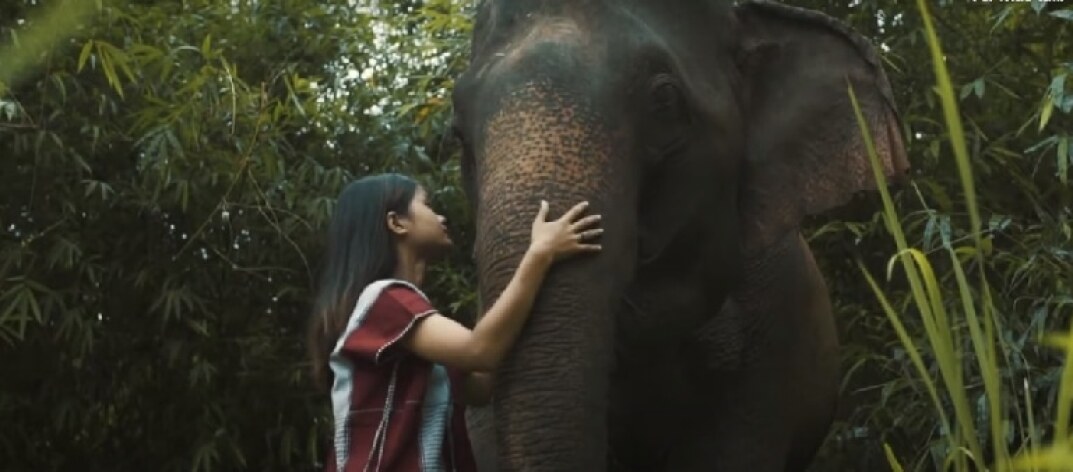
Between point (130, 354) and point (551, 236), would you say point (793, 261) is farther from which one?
point (130, 354)

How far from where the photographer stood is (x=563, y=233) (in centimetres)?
318

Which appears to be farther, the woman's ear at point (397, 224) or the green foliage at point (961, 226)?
the green foliage at point (961, 226)

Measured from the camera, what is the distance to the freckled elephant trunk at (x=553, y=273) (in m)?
3.08

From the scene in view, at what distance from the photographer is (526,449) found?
121 inches

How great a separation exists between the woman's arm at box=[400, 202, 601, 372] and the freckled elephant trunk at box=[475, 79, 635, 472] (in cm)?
3

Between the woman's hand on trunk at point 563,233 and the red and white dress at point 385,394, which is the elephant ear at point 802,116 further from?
the red and white dress at point 385,394

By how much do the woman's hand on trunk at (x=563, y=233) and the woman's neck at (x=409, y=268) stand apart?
343 mm

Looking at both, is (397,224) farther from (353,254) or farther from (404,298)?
(404,298)

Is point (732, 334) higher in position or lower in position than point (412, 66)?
lower

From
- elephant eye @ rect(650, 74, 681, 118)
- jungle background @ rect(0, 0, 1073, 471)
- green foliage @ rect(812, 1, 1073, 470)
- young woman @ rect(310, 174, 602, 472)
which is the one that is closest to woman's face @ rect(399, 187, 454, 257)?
young woman @ rect(310, 174, 602, 472)

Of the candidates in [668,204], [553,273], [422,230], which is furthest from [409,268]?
[668,204]

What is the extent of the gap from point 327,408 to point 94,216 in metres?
0.85

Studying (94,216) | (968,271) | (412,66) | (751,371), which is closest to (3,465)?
(94,216)

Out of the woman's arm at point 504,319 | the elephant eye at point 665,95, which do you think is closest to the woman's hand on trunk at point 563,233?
the woman's arm at point 504,319
